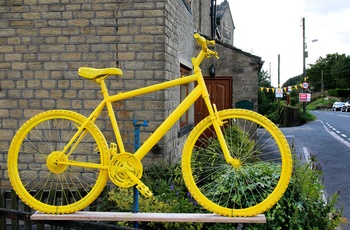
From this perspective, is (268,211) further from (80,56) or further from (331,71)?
(331,71)

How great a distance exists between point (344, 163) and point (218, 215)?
7.69 metres

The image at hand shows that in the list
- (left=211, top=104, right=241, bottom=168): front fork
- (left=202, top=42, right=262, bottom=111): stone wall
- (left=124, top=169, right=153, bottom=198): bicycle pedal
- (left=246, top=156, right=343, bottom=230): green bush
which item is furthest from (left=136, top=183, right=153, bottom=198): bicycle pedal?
(left=202, top=42, right=262, bottom=111): stone wall

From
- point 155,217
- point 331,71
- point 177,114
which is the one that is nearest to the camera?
point 155,217

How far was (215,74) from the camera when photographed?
9.27 meters

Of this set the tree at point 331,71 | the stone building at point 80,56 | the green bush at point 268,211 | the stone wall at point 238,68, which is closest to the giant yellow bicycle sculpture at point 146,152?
the green bush at point 268,211

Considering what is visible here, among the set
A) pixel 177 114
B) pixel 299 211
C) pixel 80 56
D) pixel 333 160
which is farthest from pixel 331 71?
pixel 177 114

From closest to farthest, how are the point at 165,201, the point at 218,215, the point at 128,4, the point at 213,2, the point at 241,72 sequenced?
1. the point at 218,215
2. the point at 165,201
3. the point at 128,4
4. the point at 241,72
5. the point at 213,2

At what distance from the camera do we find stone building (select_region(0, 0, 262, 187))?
5160mm

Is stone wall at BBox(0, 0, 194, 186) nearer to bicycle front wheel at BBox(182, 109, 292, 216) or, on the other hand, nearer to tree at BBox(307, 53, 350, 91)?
bicycle front wheel at BBox(182, 109, 292, 216)

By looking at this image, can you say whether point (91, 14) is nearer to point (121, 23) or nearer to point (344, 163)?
point (121, 23)

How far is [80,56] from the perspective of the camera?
17.3ft

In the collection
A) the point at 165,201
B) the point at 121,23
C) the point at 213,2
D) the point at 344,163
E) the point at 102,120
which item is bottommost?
the point at 344,163

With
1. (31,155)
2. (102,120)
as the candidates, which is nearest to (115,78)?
(102,120)

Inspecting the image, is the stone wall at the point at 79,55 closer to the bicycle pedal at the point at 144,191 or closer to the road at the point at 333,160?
the road at the point at 333,160
